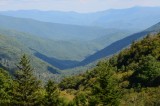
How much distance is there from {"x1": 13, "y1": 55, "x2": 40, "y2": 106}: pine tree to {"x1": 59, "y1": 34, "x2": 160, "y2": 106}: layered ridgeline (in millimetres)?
Answer: 6884

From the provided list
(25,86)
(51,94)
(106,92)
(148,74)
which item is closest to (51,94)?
(51,94)

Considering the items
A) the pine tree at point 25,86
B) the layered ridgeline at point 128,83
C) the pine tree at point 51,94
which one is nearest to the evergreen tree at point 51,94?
the pine tree at point 51,94

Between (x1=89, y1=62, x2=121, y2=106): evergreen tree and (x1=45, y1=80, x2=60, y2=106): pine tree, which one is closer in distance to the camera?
(x1=89, y1=62, x2=121, y2=106): evergreen tree

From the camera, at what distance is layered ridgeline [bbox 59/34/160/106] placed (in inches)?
1618

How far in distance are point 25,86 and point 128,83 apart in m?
38.9

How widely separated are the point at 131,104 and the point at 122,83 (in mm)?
31624

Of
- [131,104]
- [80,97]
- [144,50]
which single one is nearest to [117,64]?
Result: [144,50]

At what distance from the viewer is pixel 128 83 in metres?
78.6

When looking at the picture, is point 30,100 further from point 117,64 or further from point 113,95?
point 117,64

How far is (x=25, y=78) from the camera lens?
4394 cm

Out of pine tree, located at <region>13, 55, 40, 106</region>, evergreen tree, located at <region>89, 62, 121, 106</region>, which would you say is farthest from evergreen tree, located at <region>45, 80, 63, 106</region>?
evergreen tree, located at <region>89, 62, 121, 106</region>

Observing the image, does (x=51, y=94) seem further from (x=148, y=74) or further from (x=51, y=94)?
(x=148, y=74)

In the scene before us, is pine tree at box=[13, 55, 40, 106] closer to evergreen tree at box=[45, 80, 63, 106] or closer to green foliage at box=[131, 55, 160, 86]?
evergreen tree at box=[45, 80, 63, 106]

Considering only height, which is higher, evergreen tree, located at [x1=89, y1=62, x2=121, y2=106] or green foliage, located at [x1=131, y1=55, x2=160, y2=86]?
evergreen tree, located at [x1=89, y1=62, x2=121, y2=106]
